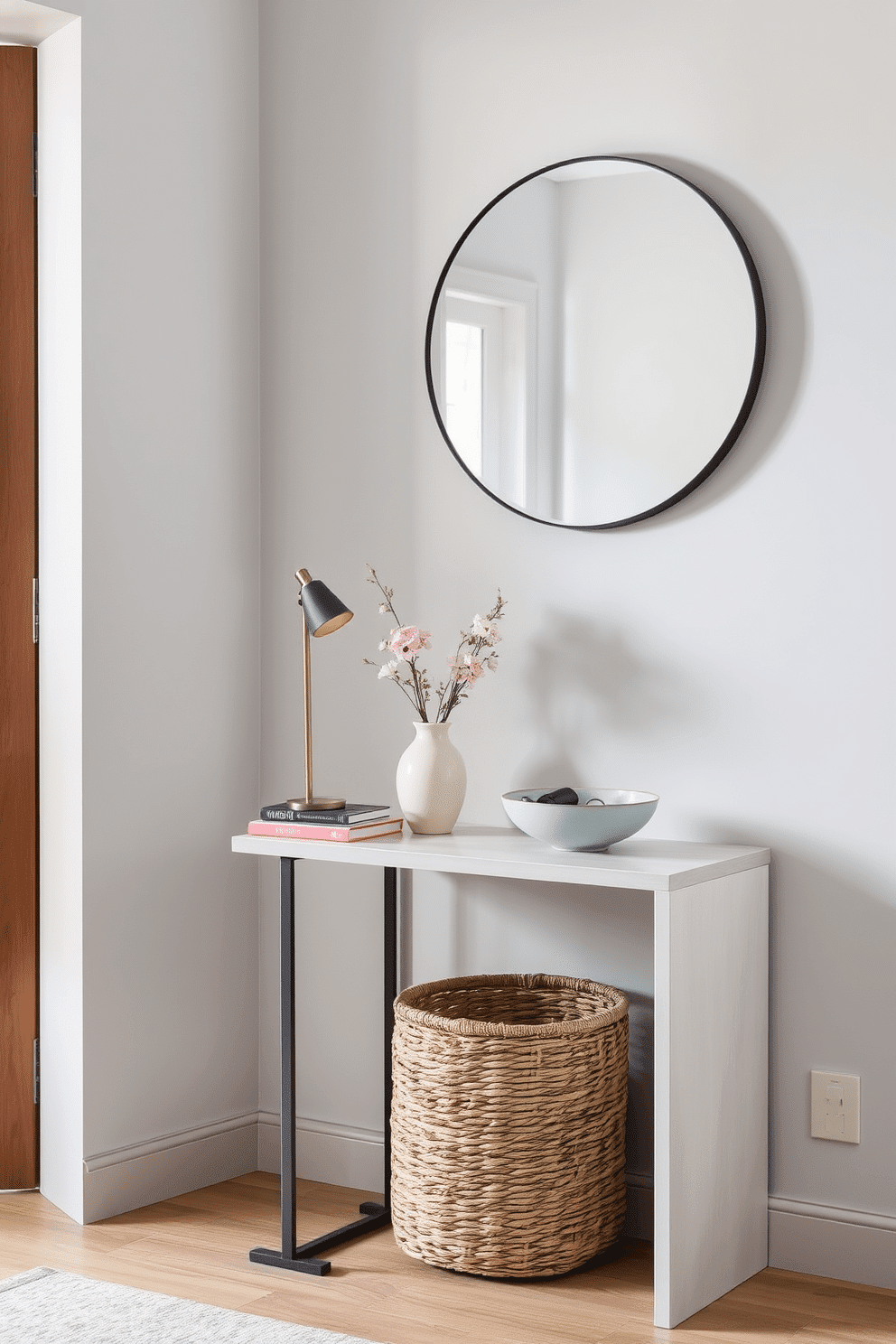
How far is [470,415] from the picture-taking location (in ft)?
8.86

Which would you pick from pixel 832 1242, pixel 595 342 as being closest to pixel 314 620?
pixel 595 342

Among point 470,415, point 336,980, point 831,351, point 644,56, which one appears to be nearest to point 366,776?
point 336,980

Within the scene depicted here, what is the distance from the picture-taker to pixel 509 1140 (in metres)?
2.26

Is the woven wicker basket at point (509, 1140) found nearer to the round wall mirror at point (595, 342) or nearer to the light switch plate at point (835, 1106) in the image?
the light switch plate at point (835, 1106)

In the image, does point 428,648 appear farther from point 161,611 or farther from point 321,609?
point 161,611

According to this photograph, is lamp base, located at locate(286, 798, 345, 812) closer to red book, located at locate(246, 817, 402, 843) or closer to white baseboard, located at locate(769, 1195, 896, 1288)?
red book, located at locate(246, 817, 402, 843)

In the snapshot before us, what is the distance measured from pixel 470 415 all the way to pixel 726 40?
2.47ft

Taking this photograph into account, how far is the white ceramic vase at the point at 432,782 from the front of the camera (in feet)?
8.26

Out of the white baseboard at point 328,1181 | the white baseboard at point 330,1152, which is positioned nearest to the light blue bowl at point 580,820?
the white baseboard at point 328,1181

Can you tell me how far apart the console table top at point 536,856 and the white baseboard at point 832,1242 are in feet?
1.85

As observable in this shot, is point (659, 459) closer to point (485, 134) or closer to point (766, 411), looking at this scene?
point (766, 411)

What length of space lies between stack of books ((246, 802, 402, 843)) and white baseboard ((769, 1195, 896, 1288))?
34.7 inches

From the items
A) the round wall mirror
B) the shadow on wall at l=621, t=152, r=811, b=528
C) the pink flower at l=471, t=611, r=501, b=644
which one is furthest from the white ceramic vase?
the shadow on wall at l=621, t=152, r=811, b=528

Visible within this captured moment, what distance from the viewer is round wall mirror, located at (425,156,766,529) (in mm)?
2436
